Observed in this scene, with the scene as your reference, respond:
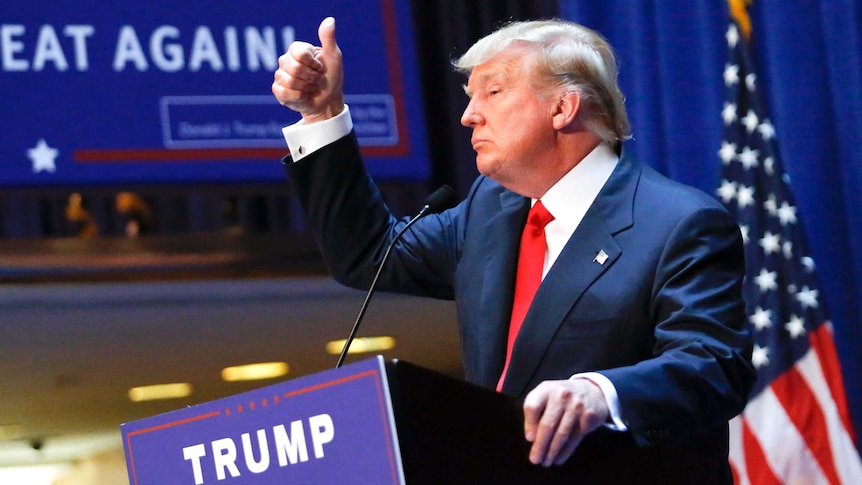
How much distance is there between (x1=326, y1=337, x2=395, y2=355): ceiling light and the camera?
342 inches

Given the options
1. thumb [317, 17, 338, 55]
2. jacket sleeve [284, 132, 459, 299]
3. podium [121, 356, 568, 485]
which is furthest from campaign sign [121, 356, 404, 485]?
thumb [317, 17, 338, 55]

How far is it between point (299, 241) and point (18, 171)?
1759 millimetres

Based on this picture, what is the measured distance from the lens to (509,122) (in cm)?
209

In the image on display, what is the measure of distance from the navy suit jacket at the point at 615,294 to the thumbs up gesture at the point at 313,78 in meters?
0.06

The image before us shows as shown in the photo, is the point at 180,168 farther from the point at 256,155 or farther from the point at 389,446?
the point at 389,446

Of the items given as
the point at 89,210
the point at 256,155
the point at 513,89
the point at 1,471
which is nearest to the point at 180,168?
the point at 256,155

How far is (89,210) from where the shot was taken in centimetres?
596

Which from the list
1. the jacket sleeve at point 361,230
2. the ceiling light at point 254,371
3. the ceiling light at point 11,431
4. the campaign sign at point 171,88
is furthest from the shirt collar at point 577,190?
the ceiling light at point 11,431

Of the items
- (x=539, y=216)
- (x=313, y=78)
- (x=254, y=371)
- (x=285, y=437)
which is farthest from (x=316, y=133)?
(x=254, y=371)

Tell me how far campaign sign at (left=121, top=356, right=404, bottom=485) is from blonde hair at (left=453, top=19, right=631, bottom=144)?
81 cm

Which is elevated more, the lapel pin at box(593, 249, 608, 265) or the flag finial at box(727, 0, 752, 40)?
the flag finial at box(727, 0, 752, 40)

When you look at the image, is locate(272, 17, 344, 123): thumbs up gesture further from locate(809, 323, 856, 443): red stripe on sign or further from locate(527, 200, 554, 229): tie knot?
locate(809, 323, 856, 443): red stripe on sign

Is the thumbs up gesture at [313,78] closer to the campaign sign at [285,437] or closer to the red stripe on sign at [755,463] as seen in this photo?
the campaign sign at [285,437]

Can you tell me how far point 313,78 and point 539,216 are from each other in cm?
41
